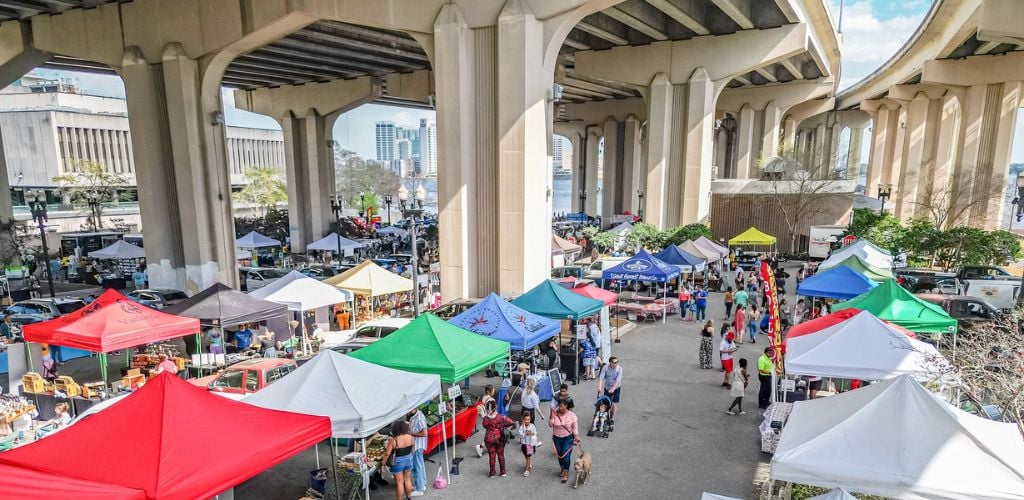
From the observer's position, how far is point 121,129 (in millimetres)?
73625

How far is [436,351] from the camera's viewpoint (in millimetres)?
9570

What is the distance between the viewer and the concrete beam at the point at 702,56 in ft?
94.9

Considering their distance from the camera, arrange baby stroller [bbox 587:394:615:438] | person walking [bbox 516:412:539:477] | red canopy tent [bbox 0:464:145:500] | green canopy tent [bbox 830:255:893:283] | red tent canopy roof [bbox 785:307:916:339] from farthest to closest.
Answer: green canopy tent [bbox 830:255:893:283] < red tent canopy roof [bbox 785:307:916:339] < baby stroller [bbox 587:394:615:438] < person walking [bbox 516:412:539:477] < red canopy tent [bbox 0:464:145:500]

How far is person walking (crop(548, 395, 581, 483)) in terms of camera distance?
27.5 feet

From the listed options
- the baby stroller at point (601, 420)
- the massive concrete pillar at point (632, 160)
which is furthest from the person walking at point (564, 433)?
the massive concrete pillar at point (632, 160)

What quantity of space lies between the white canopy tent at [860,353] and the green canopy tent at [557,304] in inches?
188

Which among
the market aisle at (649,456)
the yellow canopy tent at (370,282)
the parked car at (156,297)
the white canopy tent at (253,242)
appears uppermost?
the yellow canopy tent at (370,282)

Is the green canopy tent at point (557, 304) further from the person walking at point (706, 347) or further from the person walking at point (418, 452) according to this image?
the person walking at point (418, 452)

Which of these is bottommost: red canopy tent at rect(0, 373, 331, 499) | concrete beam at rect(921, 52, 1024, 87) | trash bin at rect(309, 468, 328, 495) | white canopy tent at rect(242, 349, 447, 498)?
trash bin at rect(309, 468, 328, 495)

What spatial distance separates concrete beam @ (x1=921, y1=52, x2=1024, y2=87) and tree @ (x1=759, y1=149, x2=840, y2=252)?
8.58 m

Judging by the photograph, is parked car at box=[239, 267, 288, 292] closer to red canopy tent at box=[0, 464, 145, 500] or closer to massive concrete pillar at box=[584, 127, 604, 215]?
red canopy tent at box=[0, 464, 145, 500]

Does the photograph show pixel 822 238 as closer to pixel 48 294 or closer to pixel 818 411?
pixel 818 411

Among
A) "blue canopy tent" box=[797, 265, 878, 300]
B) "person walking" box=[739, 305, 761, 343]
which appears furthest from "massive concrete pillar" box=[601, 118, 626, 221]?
"blue canopy tent" box=[797, 265, 878, 300]

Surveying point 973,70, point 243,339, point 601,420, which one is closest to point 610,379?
point 601,420
